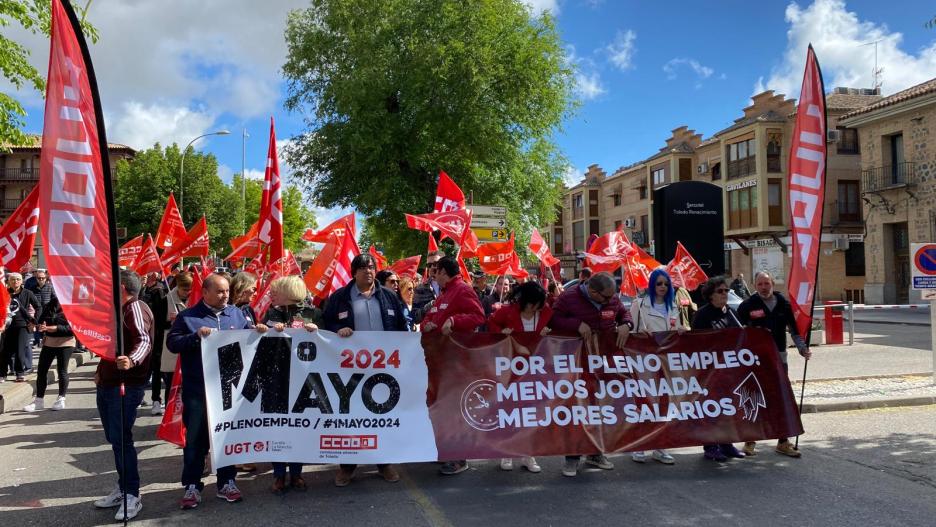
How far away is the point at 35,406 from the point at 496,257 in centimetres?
804

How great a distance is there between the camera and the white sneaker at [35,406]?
8.98 m

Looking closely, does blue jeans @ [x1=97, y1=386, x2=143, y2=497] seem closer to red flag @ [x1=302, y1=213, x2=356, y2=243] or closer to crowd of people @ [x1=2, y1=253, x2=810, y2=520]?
crowd of people @ [x1=2, y1=253, x2=810, y2=520]

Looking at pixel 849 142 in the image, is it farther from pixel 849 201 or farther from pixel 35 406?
pixel 35 406

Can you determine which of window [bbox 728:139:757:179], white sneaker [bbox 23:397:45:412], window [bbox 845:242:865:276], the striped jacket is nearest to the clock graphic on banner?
the striped jacket

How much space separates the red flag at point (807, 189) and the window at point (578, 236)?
60.7m

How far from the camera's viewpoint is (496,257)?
13.6 meters

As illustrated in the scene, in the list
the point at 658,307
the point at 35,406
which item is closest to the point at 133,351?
the point at 658,307

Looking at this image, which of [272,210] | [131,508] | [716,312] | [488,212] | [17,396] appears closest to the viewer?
[131,508]

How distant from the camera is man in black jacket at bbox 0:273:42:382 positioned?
415 inches

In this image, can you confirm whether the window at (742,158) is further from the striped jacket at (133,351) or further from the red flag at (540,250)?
the striped jacket at (133,351)

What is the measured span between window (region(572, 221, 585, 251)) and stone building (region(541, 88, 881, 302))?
15408 millimetres

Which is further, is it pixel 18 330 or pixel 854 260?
pixel 854 260

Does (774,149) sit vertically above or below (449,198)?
above

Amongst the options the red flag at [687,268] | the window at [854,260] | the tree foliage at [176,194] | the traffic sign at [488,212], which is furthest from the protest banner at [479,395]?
the tree foliage at [176,194]
